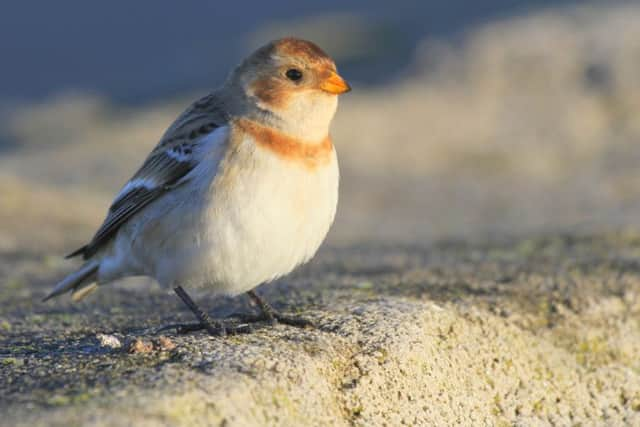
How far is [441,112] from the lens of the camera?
531 inches

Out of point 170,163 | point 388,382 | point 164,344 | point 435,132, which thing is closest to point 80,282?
point 170,163

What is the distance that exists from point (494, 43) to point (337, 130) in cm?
322

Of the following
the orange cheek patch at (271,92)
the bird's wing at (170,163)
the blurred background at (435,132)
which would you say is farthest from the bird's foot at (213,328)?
Result: the blurred background at (435,132)

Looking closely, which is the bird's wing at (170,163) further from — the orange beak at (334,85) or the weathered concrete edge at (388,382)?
the weathered concrete edge at (388,382)

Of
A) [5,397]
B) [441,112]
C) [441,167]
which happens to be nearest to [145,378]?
[5,397]

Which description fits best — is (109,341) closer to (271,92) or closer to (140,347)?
(140,347)

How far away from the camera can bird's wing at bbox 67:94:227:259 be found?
479 centimetres

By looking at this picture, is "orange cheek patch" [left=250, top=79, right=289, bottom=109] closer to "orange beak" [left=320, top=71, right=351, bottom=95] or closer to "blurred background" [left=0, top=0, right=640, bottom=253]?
"orange beak" [left=320, top=71, right=351, bottom=95]

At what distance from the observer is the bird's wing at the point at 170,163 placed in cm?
479

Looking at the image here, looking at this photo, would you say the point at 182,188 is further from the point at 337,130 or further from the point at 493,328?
the point at 337,130

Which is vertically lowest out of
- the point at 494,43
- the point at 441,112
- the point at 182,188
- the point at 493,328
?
the point at 493,328

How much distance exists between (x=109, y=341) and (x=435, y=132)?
9.13m

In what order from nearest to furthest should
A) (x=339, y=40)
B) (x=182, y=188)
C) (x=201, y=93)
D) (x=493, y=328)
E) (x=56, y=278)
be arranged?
(x=182, y=188)
(x=493, y=328)
(x=56, y=278)
(x=201, y=93)
(x=339, y=40)

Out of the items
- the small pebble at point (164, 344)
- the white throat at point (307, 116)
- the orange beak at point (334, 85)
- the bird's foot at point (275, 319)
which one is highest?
the orange beak at point (334, 85)
